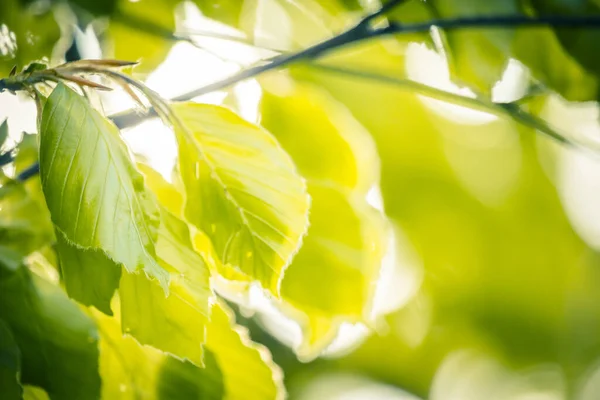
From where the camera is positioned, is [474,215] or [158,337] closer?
[158,337]

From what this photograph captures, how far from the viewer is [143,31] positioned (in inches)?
19.5

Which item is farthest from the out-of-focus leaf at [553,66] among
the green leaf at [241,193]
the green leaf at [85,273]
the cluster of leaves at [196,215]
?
the green leaf at [85,273]

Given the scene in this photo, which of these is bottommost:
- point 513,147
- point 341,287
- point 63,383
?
point 63,383

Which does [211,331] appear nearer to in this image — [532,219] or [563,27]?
[563,27]

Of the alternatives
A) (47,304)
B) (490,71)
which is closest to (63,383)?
(47,304)

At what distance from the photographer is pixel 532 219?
2168 millimetres

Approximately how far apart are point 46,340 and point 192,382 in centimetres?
10

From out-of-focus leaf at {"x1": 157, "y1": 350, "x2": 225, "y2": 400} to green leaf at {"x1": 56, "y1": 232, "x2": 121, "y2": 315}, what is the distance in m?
0.10

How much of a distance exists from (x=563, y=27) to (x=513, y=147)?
164 cm

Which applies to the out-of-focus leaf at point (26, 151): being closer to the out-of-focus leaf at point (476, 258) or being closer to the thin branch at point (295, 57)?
the thin branch at point (295, 57)

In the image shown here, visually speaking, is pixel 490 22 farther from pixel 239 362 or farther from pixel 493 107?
pixel 239 362

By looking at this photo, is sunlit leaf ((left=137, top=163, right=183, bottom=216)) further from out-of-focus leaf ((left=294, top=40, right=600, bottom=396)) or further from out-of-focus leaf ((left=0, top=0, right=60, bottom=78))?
out-of-focus leaf ((left=294, top=40, right=600, bottom=396))

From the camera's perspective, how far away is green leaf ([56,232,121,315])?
0.31 m

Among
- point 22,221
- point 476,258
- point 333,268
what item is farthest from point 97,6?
point 476,258
